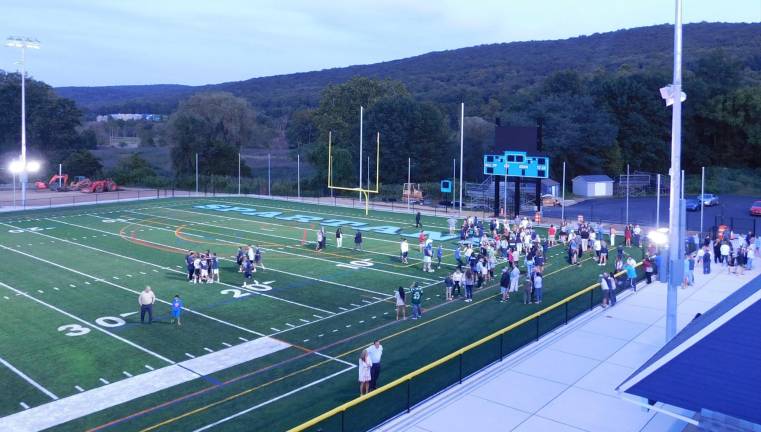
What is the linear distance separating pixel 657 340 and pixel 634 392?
995cm

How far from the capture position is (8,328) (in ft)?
65.7

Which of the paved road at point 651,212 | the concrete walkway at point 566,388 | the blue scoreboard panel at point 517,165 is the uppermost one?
the blue scoreboard panel at point 517,165

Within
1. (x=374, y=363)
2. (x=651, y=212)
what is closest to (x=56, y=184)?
(x=651, y=212)

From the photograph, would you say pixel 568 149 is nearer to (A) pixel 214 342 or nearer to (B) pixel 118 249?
(B) pixel 118 249

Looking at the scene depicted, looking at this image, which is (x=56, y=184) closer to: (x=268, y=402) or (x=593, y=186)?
(x=593, y=186)

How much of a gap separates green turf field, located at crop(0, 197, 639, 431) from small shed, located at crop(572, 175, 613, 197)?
3249 cm

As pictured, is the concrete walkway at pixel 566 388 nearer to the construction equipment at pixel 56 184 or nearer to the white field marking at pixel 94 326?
the white field marking at pixel 94 326

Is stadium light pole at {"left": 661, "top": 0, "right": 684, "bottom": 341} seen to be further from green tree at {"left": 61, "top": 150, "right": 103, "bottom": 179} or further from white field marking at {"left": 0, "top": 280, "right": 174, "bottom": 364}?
green tree at {"left": 61, "top": 150, "right": 103, "bottom": 179}

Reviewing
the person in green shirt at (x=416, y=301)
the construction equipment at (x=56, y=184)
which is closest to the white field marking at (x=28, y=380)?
the person in green shirt at (x=416, y=301)

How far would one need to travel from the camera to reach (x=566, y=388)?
49.0 ft

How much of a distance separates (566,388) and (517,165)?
31.6 meters

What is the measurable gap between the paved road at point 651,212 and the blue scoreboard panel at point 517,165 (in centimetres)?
554

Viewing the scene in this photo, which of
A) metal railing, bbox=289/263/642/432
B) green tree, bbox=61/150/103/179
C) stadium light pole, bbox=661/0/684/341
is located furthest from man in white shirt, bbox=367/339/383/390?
green tree, bbox=61/150/103/179

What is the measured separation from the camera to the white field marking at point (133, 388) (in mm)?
13836
